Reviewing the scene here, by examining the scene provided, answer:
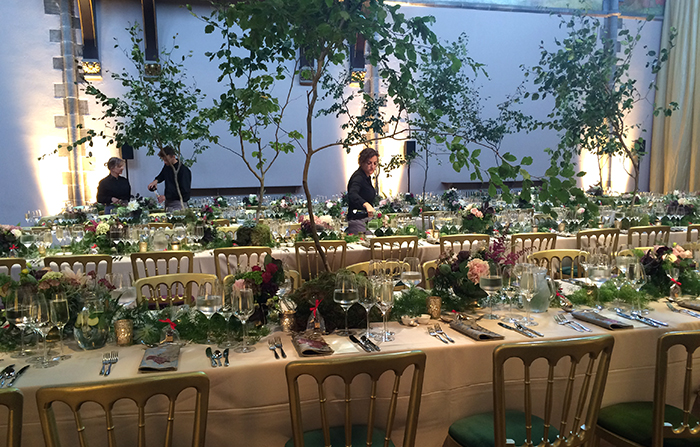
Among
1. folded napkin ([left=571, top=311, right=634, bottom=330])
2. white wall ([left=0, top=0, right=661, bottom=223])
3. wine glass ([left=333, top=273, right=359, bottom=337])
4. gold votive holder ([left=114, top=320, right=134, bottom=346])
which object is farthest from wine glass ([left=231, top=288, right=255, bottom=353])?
white wall ([left=0, top=0, right=661, bottom=223])

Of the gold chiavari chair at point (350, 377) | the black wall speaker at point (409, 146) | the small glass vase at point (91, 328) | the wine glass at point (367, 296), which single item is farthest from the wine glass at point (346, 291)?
the black wall speaker at point (409, 146)

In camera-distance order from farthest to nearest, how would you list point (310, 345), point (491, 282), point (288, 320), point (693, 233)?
point (693, 233) < point (491, 282) < point (288, 320) < point (310, 345)

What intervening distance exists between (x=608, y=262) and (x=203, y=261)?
316 centimetres

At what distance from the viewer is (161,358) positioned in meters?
1.89

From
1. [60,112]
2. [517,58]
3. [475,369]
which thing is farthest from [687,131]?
[60,112]

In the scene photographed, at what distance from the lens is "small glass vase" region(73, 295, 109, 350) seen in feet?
6.67

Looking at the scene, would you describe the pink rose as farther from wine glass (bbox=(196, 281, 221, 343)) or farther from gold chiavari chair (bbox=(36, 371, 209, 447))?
gold chiavari chair (bbox=(36, 371, 209, 447))

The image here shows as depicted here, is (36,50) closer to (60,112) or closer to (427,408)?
(60,112)

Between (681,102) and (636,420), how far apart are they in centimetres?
1370

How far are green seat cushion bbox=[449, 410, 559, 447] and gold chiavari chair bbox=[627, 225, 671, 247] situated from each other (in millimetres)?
3964

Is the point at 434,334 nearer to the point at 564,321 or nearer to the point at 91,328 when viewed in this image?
the point at 564,321

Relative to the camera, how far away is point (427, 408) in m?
1.97

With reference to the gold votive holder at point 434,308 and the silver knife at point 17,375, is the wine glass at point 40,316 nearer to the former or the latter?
the silver knife at point 17,375

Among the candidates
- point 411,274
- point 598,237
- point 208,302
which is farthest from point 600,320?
point 598,237
